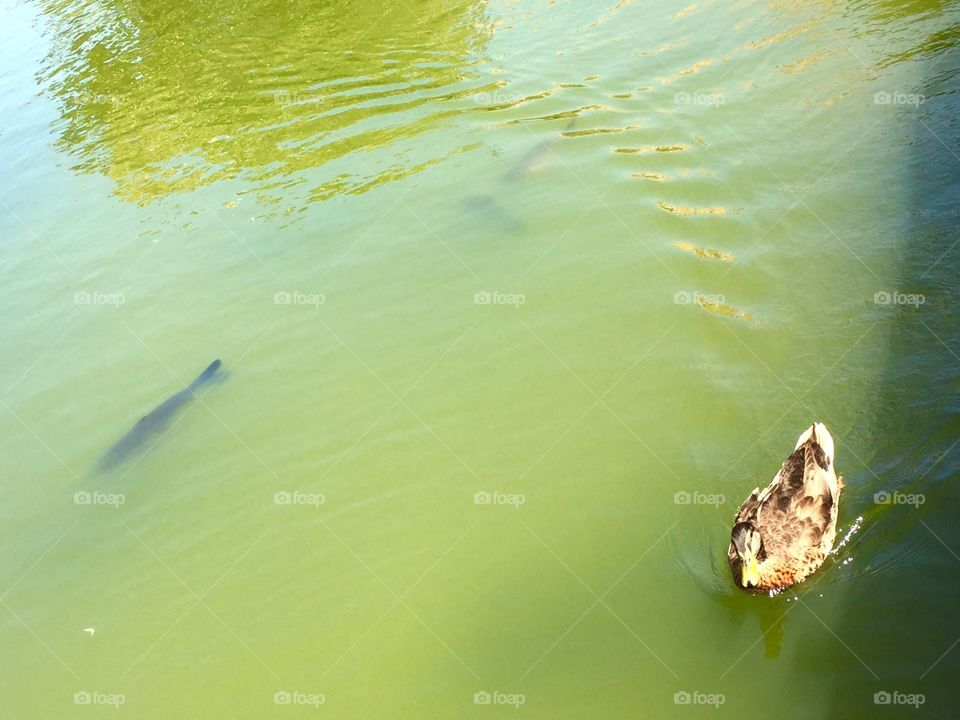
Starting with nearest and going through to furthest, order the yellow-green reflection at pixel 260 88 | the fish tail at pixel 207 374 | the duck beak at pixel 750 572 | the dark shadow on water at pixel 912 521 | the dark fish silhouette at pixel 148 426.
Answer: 1. the dark shadow on water at pixel 912 521
2. the duck beak at pixel 750 572
3. the dark fish silhouette at pixel 148 426
4. the fish tail at pixel 207 374
5. the yellow-green reflection at pixel 260 88

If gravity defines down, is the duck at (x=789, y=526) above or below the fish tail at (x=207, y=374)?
below

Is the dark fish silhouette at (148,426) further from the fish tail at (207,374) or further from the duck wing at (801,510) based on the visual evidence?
the duck wing at (801,510)

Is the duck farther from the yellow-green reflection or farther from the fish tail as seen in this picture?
the yellow-green reflection

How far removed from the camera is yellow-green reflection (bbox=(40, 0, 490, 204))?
9.77 m

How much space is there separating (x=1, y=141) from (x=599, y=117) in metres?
8.83

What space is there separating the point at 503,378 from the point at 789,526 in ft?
8.60

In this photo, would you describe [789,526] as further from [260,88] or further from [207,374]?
[260,88]

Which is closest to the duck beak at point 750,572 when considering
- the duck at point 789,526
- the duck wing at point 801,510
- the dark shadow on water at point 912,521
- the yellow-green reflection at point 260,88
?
the duck at point 789,526

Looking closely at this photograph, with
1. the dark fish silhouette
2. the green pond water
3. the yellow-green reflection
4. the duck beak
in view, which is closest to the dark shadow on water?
the green pond water

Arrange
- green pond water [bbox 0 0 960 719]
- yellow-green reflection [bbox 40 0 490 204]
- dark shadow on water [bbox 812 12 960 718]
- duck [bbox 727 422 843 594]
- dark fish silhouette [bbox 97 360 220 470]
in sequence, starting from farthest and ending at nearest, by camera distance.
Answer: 1. yellow-green reflection [bbox 40 0 490 204]
2. dark fish silhouette [bbox 97 360 220 470]
3. green pond water [bbox 0 0 960 719]
4. duck [bbox 727 422 843 594]
5. dark shadow on water [bbox 812 12 960 718]

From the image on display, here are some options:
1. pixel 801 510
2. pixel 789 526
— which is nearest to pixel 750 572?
pixel 789 526

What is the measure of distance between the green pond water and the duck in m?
0.19

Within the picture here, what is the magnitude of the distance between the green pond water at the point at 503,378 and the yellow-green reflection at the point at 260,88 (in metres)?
0.10

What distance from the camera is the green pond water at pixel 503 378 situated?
4.66 meters
